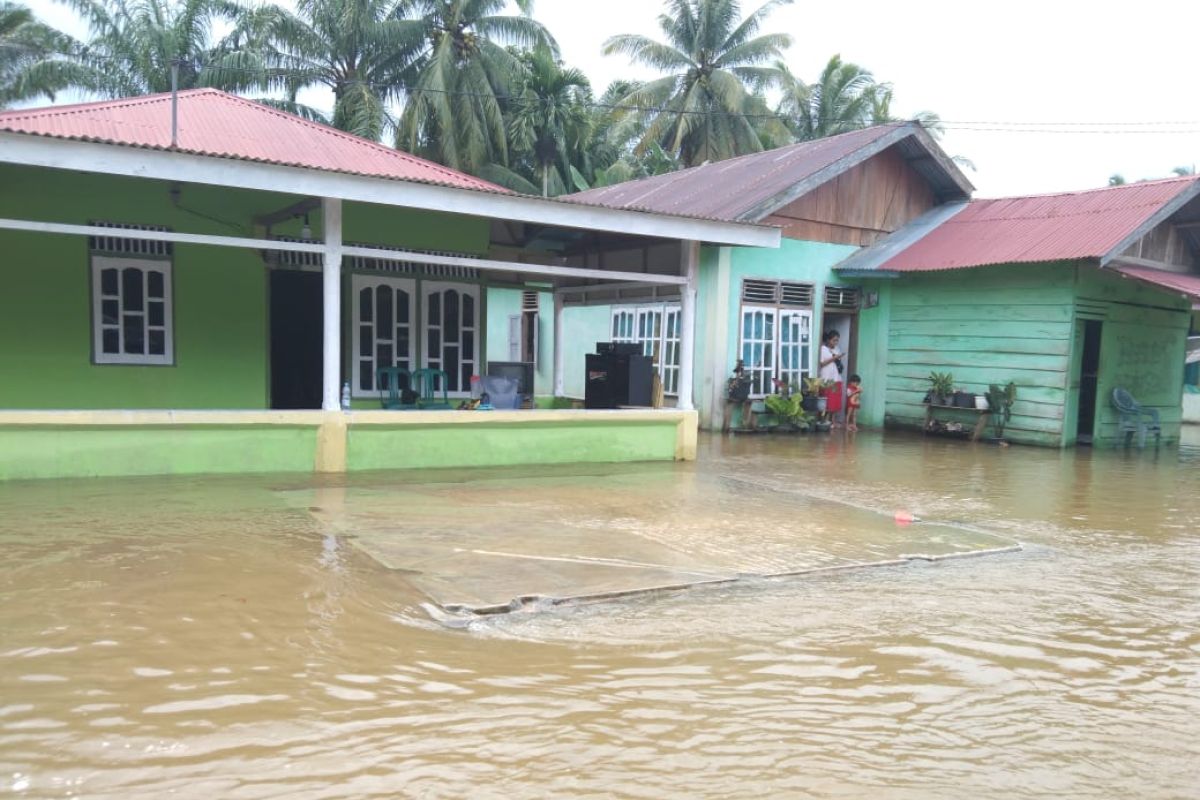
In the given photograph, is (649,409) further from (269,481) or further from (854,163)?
(854,163)

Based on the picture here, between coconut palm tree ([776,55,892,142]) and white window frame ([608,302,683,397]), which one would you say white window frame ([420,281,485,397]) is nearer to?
white window frame ([608,302,683,397])

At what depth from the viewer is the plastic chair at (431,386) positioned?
1162 centimetres

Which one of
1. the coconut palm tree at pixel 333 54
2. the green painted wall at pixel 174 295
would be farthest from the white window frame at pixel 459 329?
the coconut palm tree at pixel 333 54

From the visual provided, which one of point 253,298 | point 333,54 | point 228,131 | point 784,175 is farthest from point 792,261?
point 333,54

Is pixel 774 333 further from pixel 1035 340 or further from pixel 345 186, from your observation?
pixel 345 186

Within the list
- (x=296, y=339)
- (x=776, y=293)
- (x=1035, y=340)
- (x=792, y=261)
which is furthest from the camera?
(x=792, y=261)

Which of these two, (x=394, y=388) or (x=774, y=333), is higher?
(x=774, y=333)

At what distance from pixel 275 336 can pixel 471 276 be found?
2660mm

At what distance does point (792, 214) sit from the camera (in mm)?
15070

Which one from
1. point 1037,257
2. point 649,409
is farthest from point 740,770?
point 1037,257

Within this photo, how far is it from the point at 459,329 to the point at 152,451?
476 centimetres

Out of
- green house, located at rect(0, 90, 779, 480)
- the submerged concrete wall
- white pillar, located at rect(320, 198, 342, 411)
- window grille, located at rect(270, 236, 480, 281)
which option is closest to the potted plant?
green house, located at rect(0, 90, 779, 480)

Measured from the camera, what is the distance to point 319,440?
8867mm

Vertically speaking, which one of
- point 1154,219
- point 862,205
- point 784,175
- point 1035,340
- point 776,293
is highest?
point 784,175
